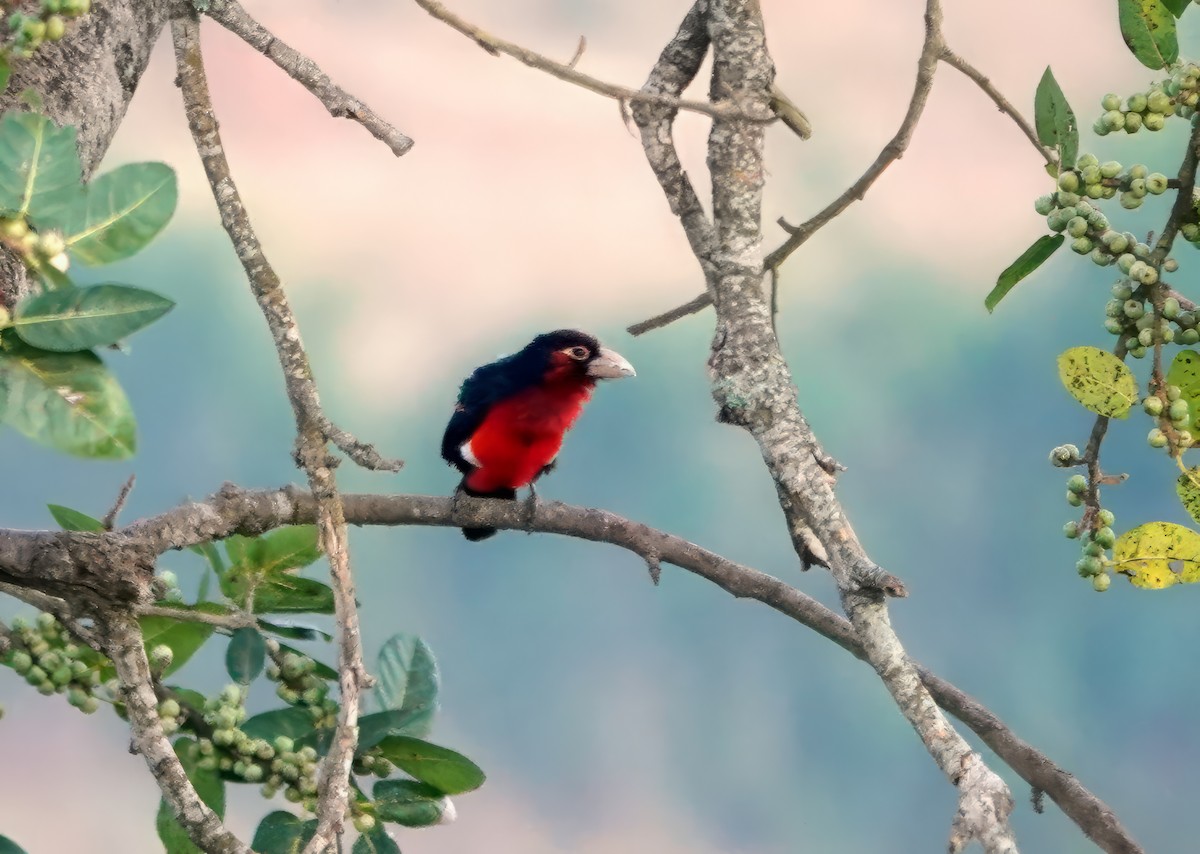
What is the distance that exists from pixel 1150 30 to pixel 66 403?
1313 mm

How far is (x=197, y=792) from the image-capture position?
1.76 meters

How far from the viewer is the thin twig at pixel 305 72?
1.64 metres

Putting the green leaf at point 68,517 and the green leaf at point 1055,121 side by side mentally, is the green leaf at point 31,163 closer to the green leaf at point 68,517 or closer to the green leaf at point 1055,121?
the green leaf at point 68,517

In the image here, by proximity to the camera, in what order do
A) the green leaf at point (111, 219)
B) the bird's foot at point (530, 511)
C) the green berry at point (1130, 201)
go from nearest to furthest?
the green leaf at point (111, 219) < the green berry at point (1130, 201) < the bird's foot at point (530, 511)

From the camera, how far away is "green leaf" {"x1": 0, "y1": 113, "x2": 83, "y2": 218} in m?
1.32

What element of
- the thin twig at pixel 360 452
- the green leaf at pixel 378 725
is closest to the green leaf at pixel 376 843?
the green leaf at pixel 378 725

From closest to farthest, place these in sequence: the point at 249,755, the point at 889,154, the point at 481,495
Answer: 1. the point at 249,755
2. the point at 889,154
3. the point at 481,495

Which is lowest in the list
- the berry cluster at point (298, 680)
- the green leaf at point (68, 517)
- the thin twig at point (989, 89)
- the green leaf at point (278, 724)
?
the green leaf at point (278, 724)

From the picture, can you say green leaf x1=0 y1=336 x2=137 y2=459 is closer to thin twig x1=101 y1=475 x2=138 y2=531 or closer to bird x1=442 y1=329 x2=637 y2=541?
thin twig x1=101 y1=475 x2=138 y2=531

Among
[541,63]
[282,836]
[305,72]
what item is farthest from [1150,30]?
[282,836]

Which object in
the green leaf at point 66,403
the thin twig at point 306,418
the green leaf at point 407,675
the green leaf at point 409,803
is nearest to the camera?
the green leaf at point 66,403

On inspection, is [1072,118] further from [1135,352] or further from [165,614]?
[165,614]

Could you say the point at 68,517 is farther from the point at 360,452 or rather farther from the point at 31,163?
the point at 31,163

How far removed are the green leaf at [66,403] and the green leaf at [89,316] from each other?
0.6 inches
